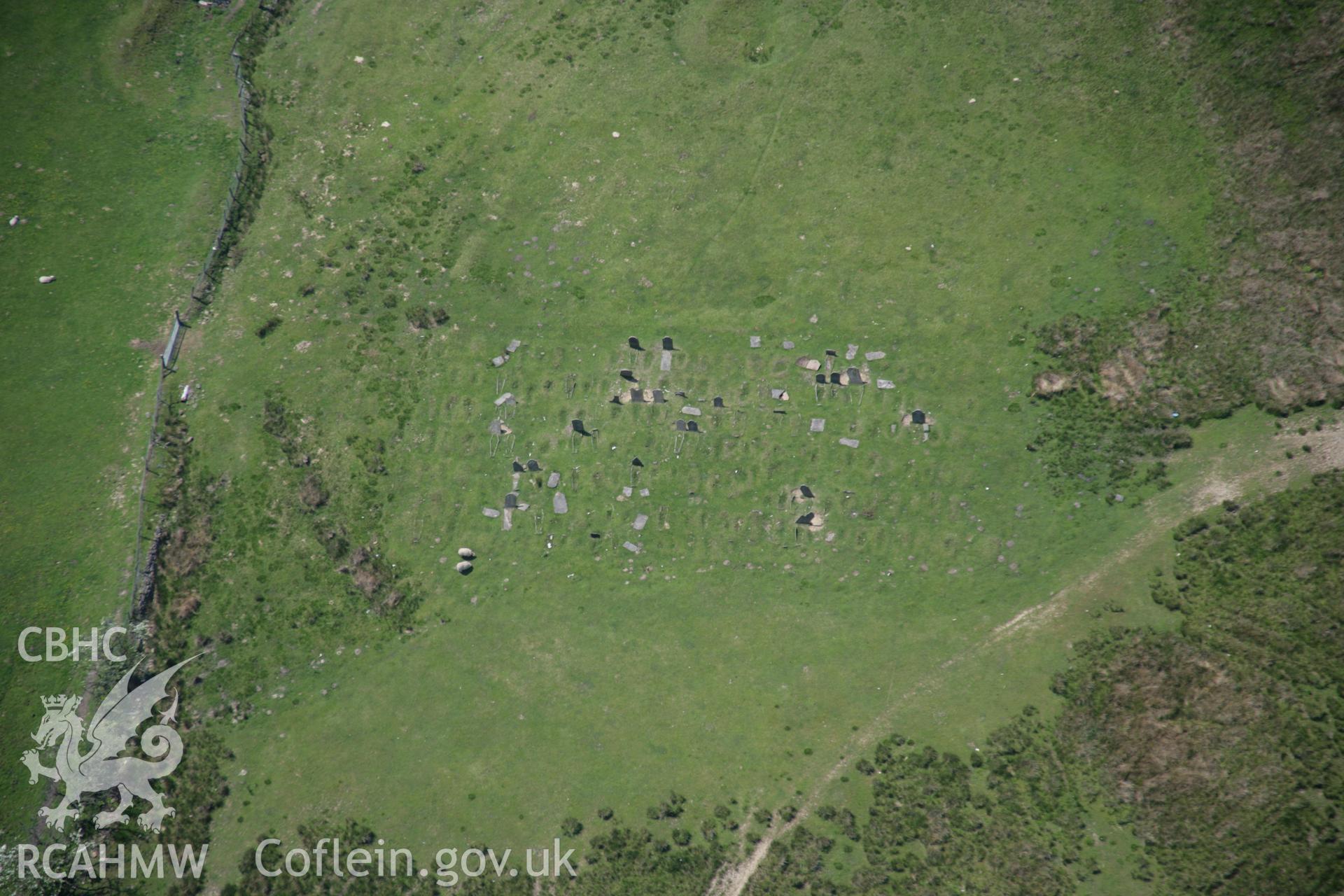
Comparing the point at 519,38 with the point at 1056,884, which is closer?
the point at 1056,884

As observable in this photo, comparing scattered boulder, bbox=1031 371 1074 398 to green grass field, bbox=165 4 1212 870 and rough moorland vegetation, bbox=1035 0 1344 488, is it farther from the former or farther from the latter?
green grass field, bbox=165 4 1212 870

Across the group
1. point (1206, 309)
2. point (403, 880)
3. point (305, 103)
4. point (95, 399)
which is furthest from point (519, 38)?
point (403, 880)

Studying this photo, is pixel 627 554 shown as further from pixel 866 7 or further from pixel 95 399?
pixel 866 7

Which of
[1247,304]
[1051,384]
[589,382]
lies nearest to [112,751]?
[589,382]

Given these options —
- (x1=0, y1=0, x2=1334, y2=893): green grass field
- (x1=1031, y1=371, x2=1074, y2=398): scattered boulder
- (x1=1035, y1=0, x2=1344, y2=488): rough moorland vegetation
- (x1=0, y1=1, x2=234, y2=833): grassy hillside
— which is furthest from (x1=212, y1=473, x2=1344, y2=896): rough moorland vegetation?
(x1=0, y1=1, x2=234, y2=833): grassy hillside

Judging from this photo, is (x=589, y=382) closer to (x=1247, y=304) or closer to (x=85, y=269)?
(x=85, y=269)

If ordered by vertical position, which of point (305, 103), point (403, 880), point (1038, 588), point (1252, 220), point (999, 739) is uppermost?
point (305, 103)
